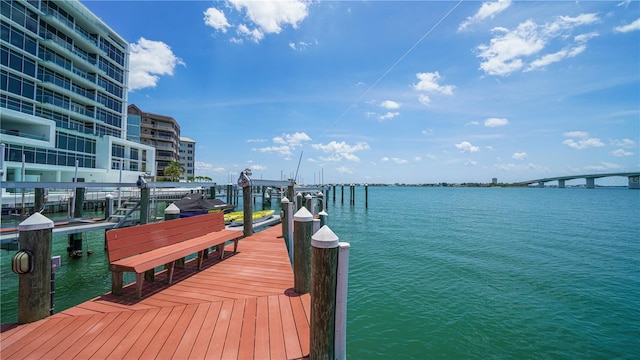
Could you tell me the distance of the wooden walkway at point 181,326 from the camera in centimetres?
311

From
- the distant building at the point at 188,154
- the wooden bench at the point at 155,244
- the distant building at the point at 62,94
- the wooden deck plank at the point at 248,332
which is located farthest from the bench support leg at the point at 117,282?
the distant building at the point at 188,154

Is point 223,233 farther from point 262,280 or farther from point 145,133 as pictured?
point 145,133

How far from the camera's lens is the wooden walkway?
3105 millimetres

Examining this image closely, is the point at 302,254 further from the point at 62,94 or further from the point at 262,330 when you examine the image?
the point at 62,94

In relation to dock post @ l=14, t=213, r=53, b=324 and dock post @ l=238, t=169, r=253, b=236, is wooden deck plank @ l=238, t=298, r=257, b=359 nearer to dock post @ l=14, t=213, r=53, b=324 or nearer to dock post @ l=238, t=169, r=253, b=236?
dock post @ l=14, t=213, r=53, b=324

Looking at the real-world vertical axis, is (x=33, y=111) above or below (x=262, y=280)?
above

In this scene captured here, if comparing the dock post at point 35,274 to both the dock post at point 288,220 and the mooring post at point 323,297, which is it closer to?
the mooring post at point 323,297

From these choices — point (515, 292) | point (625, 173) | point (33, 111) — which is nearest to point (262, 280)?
point (515, 292)

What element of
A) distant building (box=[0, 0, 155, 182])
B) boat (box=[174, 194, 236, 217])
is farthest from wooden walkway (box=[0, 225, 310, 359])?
distant building (box=[0, 0, 155, 182])

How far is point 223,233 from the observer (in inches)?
284

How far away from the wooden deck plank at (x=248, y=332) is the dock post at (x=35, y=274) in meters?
2.66

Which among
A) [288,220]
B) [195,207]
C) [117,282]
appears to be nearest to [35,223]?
[117,282]

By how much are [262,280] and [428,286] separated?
6.77 m

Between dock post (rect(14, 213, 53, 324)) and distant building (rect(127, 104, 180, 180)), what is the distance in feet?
225
